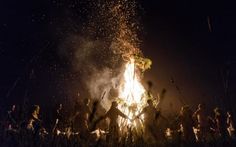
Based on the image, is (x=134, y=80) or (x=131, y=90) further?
(x=134, y=80)

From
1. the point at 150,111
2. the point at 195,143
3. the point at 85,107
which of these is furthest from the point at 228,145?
the point at 85,107

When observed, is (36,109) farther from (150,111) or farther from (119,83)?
(119,83)

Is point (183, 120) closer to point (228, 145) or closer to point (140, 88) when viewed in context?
point (140, 88)

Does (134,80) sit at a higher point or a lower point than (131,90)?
higher

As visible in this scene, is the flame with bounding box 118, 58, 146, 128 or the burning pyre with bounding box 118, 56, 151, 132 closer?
the flame with bounding box 118, 58, 146, 128

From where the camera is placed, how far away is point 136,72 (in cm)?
1912

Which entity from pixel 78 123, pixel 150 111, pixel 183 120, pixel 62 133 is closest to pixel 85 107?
pixel 78 123

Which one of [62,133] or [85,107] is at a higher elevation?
[85,107]

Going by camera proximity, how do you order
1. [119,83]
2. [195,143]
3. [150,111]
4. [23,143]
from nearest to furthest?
[23,143], [195,143], [150,111], [119,83]

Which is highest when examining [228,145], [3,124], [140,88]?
[140,88]

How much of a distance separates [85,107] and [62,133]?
918 cm

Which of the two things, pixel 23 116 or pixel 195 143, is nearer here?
pixel 23 116

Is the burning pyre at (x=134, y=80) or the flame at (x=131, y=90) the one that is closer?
the flame at (x=131, y=90)

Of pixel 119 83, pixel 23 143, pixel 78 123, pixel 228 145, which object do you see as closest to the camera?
pixel 23 143
